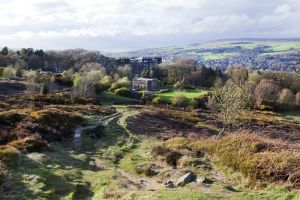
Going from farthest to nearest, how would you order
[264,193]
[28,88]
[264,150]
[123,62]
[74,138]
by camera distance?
[123,62]
[28,88]
[74,138]
[264,150]
[264,193]

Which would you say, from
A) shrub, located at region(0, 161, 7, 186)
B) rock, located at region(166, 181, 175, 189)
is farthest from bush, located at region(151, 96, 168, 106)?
rock, located at region(166, 181, 175, 189)

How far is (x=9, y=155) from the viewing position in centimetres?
2316

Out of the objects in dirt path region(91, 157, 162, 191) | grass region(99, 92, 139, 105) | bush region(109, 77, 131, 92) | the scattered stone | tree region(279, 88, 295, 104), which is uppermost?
the scattered stone

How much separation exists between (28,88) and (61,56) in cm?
8205

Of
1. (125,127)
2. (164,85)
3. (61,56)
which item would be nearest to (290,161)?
(125,127)

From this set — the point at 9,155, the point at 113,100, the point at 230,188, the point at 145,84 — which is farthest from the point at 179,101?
the point at 230,188

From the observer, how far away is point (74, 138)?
3419cm

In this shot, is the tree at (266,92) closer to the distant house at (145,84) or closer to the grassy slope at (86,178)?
the distant house at (145,84)

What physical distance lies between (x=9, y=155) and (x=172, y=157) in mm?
9870

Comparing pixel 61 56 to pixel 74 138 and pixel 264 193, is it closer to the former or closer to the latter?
pixel 74 138

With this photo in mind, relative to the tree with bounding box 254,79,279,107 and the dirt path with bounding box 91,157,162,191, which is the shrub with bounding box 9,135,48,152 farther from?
the tree with bounding box 254,79,279,107

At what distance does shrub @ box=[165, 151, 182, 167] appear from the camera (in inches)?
892

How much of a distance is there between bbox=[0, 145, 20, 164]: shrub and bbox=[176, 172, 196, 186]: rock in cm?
1048

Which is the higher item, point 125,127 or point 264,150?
point 264,150
